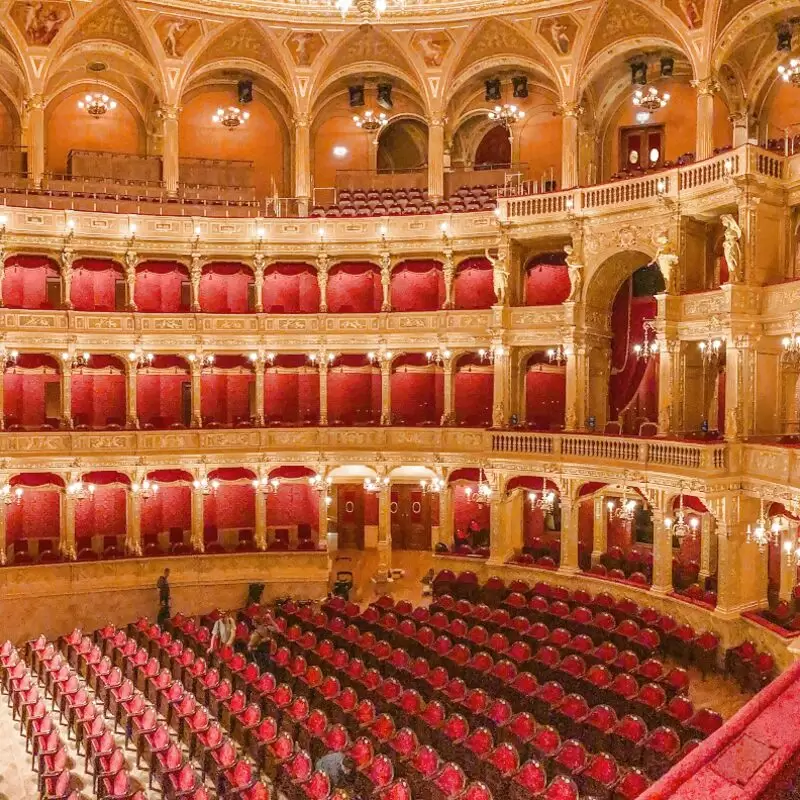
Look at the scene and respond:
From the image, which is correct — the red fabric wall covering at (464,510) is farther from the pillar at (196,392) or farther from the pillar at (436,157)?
the pillar at (436,157)

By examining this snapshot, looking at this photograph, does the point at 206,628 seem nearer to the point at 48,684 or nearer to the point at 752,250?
the point at 48,684

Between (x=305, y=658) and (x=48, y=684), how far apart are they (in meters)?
5.12

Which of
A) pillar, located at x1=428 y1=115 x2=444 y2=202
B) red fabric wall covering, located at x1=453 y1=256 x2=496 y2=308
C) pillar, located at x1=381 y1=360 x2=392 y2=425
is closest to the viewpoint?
pillar, located at x1=381 y1=360 x2=392 y2=425

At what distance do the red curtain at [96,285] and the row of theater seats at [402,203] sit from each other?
6218 mm

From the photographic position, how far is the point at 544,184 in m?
25.6

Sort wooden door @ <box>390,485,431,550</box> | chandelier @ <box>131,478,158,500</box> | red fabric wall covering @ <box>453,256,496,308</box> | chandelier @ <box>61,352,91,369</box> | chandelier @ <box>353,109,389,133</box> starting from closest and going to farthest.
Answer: chandelier @ <box>131,478,158,500</box> → chandelier @ <box>61,352,91,369</box> → red fabric wall covering @ <box>453,256,496,308</box> → wooden door @ <box>390,485,431,550</box> → chandelier @ <box>353,109,389,133</box>

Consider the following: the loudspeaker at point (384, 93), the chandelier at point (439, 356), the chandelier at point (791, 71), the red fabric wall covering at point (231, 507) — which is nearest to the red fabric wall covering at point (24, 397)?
the red fabric wall covering at point (231, 507)

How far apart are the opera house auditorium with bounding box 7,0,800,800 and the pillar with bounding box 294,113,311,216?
119 millimetres

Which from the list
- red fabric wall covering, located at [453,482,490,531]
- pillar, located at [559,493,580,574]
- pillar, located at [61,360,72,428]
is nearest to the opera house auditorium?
pillar, located at [559,493,580,574]

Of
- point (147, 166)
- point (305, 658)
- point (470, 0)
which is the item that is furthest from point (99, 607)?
point (470, 0)

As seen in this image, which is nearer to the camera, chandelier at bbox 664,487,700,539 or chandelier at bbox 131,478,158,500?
chandelier at bbox 664,487,700,539

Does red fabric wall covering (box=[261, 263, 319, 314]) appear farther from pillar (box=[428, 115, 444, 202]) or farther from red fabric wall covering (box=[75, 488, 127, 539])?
red fabric wall covering (box=[75, 488, 127, 539])

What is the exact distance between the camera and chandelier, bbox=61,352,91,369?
22.5m

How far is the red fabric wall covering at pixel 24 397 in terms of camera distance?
23.6 metres
